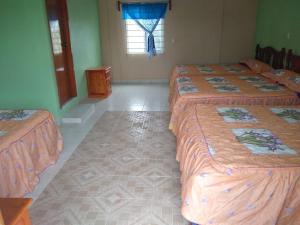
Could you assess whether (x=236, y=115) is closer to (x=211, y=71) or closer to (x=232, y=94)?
A: (x=232, y=94)

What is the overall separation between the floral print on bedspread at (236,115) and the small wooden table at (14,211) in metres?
1.66

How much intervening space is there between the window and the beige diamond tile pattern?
322cm

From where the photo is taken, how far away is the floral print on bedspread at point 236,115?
7.41 ft

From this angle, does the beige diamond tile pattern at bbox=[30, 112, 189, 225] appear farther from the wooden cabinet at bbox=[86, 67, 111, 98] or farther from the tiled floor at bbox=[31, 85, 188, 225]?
the wooden cabinet at bbox=[86, 67, 111, 98]

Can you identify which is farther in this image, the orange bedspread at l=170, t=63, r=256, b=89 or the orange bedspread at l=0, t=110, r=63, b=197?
the orange bedspread at l=170, t=63, r=256, b=89

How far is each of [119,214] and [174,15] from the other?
4992 mm

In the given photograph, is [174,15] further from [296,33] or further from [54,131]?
[54,131]

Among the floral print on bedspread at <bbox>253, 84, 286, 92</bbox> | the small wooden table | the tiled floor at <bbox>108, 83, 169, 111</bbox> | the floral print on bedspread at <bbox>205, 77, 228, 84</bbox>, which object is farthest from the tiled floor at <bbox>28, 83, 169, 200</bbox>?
the floral print on bedspread at <bbox>253, 84, 286, 92</bbox>

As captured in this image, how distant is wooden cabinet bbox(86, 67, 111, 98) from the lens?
517cm

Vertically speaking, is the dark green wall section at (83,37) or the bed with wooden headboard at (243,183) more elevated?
the dark green wall section at (83,37)

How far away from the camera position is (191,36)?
19.8 ft

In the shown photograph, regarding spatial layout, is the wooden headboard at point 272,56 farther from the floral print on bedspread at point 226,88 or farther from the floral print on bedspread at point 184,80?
the floral print on bedspread at point 184,80

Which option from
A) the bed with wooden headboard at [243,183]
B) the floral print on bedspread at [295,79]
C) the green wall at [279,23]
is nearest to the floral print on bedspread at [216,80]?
the floral print on bedspread at [295,79]

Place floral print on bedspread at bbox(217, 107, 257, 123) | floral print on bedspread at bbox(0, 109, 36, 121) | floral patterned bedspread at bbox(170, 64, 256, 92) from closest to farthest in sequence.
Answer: floral print on bedspread at bbox(217, 107, 257, 123) < floral print on bedspread at bbox(0, 109, 36, 121) < floral patterned bedspread at bbox(170, 64, 256, 92)
